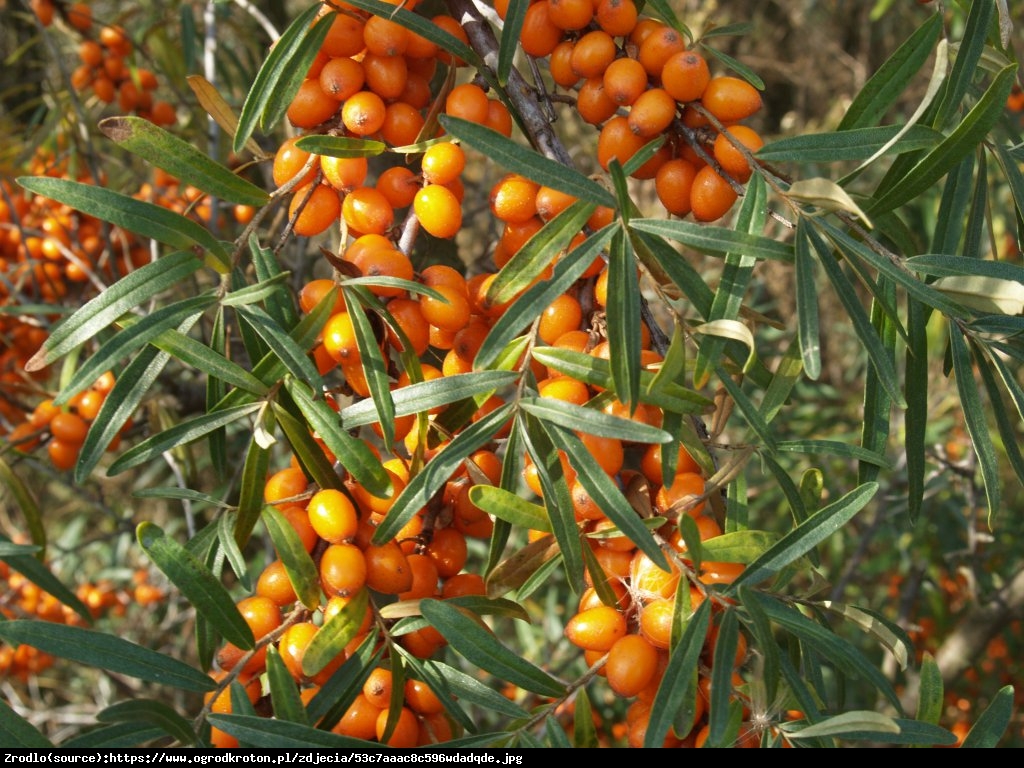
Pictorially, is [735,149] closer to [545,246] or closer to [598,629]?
[545,246]

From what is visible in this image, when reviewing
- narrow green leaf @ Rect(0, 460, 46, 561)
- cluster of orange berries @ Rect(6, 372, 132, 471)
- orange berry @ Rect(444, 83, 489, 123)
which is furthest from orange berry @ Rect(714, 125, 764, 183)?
cluster of orange berries @ Rect(6, 372, 132, 471)

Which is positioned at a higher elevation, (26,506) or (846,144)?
(846,144)

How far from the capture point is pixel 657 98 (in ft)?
2.44

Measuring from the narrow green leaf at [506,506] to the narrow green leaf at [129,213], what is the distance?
29 centimetres

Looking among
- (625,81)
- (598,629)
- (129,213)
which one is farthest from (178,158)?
(598,629)

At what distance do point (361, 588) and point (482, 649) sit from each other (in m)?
0.11

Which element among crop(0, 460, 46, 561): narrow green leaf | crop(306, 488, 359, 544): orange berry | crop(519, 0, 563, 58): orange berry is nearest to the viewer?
crop(306, 488, 359, 544): orange berry

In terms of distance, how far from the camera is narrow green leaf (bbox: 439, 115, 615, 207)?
0.66m

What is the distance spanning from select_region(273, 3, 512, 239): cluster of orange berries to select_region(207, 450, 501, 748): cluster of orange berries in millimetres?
229

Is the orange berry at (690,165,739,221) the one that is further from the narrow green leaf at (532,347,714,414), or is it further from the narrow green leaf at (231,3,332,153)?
the narrow green leaf at (231,3,332,153)

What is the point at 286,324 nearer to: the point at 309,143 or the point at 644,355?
the point at 309,143

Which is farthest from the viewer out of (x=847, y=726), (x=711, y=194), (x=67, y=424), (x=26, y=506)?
(x=67, y=424)

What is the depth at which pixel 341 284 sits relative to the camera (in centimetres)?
72
